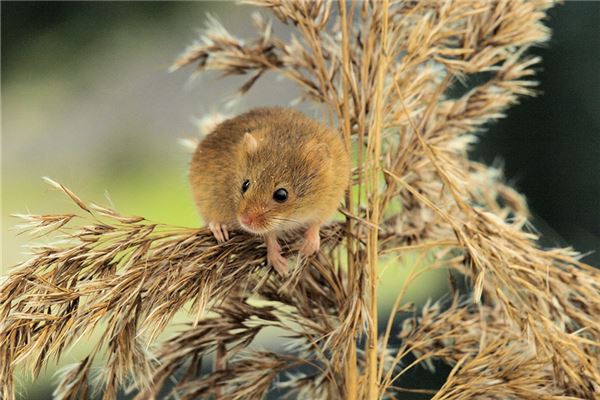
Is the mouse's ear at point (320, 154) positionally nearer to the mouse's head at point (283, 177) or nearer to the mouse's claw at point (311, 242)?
the mouse's head at point (283, 177)

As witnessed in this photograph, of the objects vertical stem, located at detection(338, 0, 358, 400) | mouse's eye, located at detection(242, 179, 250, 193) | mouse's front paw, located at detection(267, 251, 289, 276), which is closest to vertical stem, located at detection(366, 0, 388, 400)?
vertical stem, located at detection(338, 0, 358, 400)

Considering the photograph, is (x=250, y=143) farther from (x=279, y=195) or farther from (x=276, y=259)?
(x=276, y=259)

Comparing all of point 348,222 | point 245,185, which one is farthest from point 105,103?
point 348,222

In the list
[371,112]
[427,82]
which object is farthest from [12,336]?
[427,82]

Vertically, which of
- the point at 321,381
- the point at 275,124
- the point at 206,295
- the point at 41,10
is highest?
the point at 41,10

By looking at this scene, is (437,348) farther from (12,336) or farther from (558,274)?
(12,336)
